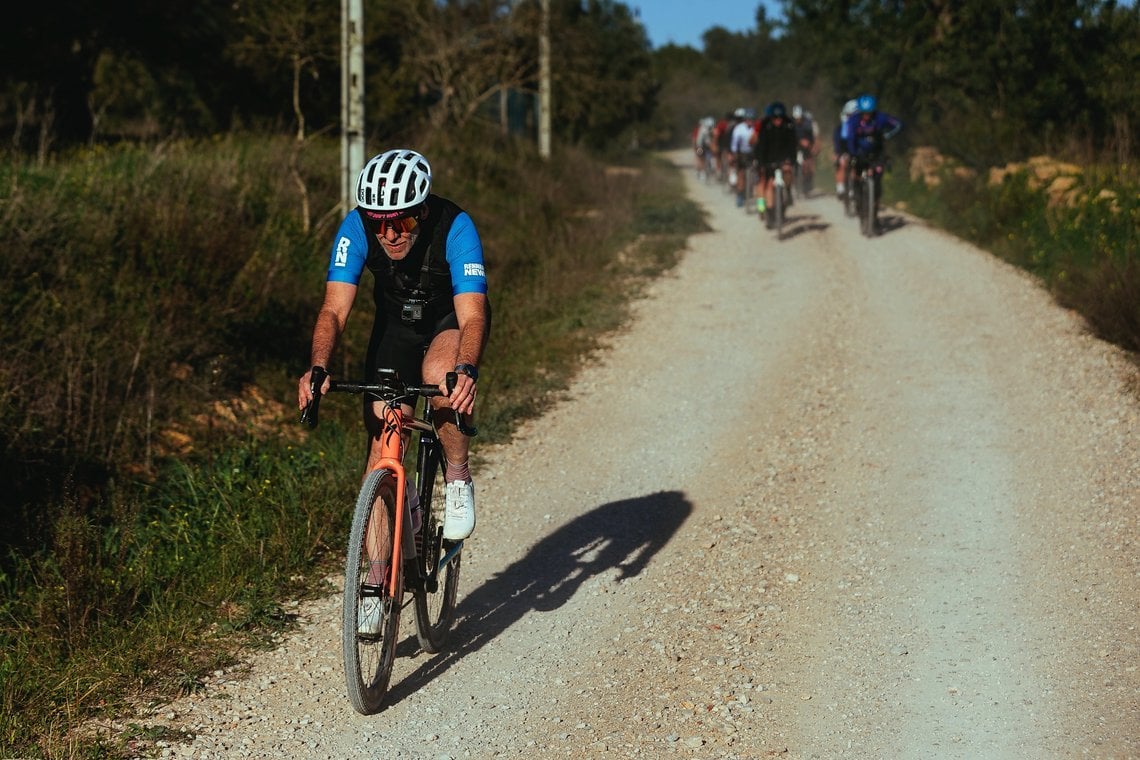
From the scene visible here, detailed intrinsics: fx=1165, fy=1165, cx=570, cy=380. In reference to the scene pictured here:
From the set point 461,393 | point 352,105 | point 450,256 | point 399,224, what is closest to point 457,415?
point 461,393

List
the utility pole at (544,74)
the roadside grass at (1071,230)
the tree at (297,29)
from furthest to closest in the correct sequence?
1. the utility pole at (544,74)
2. the tree at (297,29)
3. the roadside grass at (1071,230)

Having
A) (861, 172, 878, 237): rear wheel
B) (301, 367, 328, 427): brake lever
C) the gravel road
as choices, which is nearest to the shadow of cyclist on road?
the gravel road

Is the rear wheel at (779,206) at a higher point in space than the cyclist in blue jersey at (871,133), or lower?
lower

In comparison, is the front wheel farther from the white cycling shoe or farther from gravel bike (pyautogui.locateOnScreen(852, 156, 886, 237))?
gravel bike (pyautogui.locateOnScreen(852, 156, 886, 237))

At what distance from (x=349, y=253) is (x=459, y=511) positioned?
121 cm

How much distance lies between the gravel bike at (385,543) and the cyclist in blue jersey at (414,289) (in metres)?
0.12

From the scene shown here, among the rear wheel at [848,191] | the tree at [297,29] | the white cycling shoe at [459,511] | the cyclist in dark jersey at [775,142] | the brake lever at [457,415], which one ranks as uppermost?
the tree at [297,29]

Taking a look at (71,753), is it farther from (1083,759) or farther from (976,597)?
(976,597)

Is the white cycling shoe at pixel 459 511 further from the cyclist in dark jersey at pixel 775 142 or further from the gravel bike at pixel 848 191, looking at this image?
the gravel bike at pixel 848 191

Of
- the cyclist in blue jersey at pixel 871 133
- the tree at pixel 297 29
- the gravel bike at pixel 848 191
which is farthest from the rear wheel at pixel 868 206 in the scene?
the tree at pixel 297 29

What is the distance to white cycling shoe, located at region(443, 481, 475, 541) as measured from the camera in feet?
16.6

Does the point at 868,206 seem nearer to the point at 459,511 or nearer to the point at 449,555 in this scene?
the point at 449,555

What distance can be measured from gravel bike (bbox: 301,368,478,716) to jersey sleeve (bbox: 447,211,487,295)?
474mm

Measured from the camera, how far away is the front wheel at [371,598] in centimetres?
434
